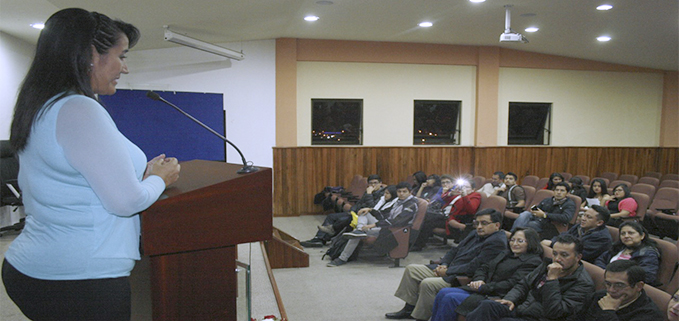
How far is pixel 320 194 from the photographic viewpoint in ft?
28.1

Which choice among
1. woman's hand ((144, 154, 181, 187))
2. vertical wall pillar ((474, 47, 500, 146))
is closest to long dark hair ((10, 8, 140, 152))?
woman's hand ((144, 154, 181, 187))

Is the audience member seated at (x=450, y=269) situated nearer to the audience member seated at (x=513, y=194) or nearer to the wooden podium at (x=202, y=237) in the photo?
the wooden podium at (x=202, y=237)

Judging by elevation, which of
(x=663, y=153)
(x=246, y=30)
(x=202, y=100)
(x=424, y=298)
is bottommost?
(x=424, y=298)

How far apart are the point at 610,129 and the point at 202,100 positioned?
889cm

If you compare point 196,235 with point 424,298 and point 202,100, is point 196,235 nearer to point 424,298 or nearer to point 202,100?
point 424,298

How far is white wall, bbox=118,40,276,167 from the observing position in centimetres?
798

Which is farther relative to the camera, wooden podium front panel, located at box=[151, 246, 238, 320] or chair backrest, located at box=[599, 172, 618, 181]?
chair backrest, located at box=[599, 172, 618, 181]

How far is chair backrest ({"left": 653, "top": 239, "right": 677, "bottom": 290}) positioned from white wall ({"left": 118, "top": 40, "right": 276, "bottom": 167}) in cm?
636

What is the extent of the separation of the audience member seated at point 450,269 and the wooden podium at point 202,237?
2597 millimetres

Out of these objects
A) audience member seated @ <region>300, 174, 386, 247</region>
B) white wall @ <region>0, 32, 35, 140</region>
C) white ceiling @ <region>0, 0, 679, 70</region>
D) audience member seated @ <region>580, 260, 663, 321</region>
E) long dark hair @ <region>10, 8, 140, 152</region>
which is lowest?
audience member seated @ <region>300, 174, 386, 247</region>

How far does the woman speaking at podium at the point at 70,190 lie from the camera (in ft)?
2.94

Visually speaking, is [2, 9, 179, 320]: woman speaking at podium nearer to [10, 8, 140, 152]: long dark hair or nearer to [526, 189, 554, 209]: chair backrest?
[10, 8, 140, 152]: long dark hair

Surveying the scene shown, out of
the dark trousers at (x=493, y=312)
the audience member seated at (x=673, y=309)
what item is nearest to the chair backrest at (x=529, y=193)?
the dark trousers at (x=493, y=312)

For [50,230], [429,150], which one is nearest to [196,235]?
[50,230]
